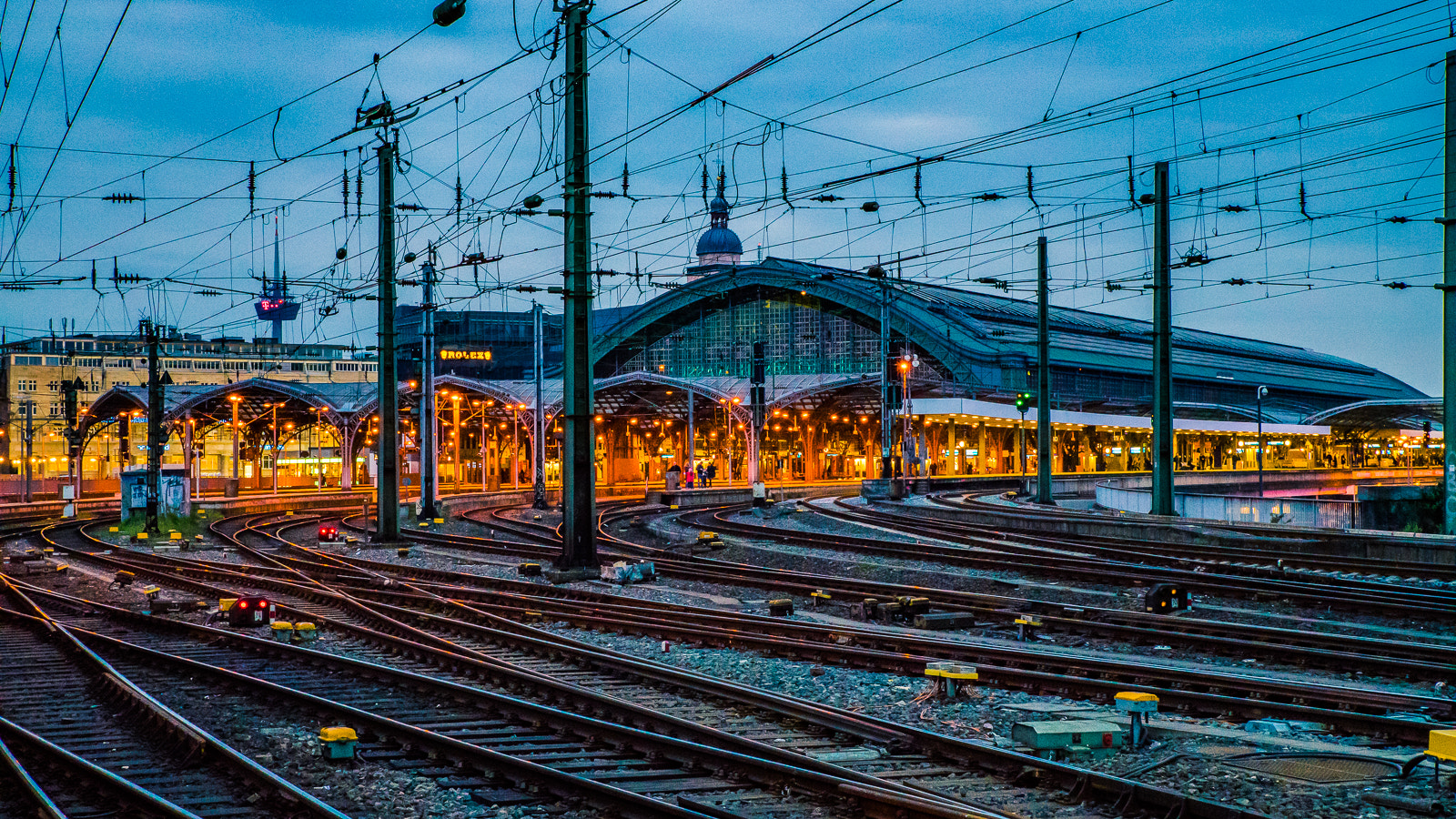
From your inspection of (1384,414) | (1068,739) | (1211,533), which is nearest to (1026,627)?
(1068,739)

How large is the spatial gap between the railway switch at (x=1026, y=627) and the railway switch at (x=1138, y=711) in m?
6.19

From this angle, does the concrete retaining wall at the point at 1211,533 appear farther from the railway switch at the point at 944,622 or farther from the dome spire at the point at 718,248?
the dome spire at the point at 718,248

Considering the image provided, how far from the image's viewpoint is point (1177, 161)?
32438 mm

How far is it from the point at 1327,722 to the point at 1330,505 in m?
25.8

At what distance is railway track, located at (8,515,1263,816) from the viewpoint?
9.33 metres

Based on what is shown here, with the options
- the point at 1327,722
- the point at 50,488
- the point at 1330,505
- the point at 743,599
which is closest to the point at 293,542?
the point at 743,599

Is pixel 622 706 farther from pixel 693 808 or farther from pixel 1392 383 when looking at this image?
pixel 1392 383

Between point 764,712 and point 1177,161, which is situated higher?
point 1177,161

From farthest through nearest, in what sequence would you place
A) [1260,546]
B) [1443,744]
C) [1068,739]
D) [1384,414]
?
[1384,414]
[1260,546]
[1068,739]
[1443,744]

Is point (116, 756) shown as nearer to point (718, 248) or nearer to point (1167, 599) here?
point (1167, 599)

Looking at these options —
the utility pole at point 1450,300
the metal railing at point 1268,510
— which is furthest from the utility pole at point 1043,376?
the utility pole at point 1450,300

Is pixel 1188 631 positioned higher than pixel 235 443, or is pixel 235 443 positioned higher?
pixel 235 443

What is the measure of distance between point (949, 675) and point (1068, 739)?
273cm

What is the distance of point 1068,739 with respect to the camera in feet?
34.6
